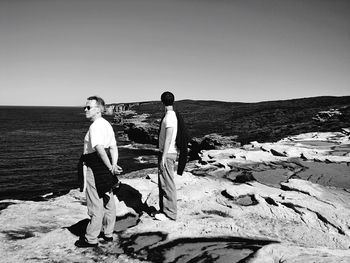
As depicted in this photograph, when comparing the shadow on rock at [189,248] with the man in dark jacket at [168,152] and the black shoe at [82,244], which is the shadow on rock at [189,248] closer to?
the black shoe at [82,244]

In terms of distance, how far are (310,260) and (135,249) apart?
2605 mm

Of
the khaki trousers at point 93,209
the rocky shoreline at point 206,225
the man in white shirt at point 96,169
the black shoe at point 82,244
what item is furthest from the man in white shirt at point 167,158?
the black shoe at point 82,244

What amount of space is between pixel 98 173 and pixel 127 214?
6.67 feet

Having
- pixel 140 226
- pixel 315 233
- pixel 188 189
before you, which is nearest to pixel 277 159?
pixel 188 189

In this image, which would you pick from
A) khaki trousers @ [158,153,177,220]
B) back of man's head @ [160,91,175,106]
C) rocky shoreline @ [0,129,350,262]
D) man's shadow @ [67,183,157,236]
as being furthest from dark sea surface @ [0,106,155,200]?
back of man's head @ [160,91,175,106]

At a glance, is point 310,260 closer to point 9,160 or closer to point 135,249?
point 135,249

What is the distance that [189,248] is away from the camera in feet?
14.6

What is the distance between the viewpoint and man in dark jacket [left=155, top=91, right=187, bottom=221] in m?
5.14

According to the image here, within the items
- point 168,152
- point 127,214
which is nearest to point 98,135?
point 168,152

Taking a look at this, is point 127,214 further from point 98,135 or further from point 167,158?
Answer: point 98,135

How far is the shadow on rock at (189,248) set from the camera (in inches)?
162

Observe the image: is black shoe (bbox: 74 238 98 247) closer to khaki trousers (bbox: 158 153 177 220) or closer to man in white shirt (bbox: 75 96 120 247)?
man in white shirt (bbox: 75 96 120 247)

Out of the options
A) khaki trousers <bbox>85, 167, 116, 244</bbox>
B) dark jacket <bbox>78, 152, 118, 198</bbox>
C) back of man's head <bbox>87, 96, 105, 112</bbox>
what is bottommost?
khaki trousers <bbox>85, 167, 116, 244</bbox>

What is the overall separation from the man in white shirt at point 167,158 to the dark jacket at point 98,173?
1171 mm
